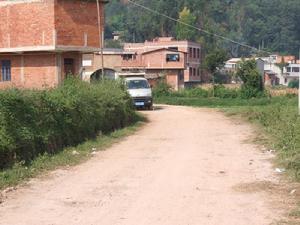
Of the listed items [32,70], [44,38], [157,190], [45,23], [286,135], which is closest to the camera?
[157,190]

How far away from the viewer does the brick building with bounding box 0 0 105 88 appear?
2789cm

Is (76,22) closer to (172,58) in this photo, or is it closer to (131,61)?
(131,61)

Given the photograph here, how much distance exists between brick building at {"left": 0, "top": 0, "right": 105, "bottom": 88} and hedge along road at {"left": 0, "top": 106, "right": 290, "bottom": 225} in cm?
1390

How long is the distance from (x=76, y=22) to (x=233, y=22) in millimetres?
107568

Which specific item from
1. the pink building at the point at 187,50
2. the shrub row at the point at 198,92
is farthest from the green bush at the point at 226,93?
the pink building at the point at 187,50

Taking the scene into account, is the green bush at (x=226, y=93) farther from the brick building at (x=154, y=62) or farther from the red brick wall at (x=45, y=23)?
the red brick wall at (x=45, y=23)

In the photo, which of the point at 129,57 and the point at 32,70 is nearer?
the point at 32,70

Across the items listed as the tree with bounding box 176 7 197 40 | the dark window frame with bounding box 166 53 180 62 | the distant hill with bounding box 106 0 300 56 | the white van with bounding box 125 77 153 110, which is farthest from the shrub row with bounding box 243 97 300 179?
the distant hill with bounding box 106 0 300 56

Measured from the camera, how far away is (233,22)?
132500 millimetres

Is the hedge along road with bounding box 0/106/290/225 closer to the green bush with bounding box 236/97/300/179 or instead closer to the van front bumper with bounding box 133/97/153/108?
the green bush with bounding box 236/97/300/179

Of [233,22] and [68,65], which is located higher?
[233,22]

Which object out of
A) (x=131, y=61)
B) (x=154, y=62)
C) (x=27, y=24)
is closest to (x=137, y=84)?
(x=27, y=24)

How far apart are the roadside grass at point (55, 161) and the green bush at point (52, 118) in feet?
0.74

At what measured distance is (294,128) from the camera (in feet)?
49.5
